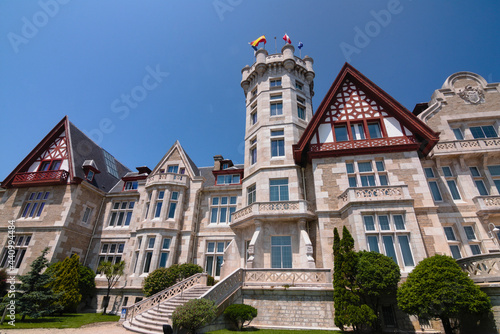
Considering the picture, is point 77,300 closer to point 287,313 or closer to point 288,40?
point 287,313

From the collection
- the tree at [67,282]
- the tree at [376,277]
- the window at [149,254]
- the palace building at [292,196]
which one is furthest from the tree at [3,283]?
the tree at [376,277]

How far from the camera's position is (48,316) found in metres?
15.2

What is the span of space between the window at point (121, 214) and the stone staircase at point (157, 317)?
13.1m

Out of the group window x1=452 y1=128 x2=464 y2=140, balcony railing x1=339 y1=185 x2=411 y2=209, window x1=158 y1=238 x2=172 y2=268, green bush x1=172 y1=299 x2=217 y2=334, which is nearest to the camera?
green bush x1=172 y1=299 x2=217 y2=334

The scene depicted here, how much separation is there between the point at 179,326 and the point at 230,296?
3099 millimetres

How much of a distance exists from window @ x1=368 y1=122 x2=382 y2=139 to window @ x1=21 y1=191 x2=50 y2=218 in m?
28.8

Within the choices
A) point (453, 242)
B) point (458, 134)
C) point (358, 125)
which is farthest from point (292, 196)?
point (458, 134)

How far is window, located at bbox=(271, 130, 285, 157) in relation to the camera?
64.4ft

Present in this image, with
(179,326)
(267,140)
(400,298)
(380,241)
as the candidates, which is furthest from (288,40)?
(179,326)

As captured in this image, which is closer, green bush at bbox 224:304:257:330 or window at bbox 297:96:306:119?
green bush at bbox 224:304:257:330

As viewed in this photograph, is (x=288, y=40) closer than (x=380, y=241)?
No

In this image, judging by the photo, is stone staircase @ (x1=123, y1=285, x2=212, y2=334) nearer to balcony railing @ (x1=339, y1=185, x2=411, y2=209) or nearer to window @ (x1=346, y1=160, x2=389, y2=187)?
balcony railing @ (x1=339, y1=185, x2=411, y2=209)

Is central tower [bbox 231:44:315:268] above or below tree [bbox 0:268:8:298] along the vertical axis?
above

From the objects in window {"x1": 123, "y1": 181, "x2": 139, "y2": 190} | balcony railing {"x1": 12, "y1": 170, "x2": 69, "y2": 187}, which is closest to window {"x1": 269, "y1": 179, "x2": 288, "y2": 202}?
window {"x1": 123, "y1": 181, "x2": 139, "y2": 190}
